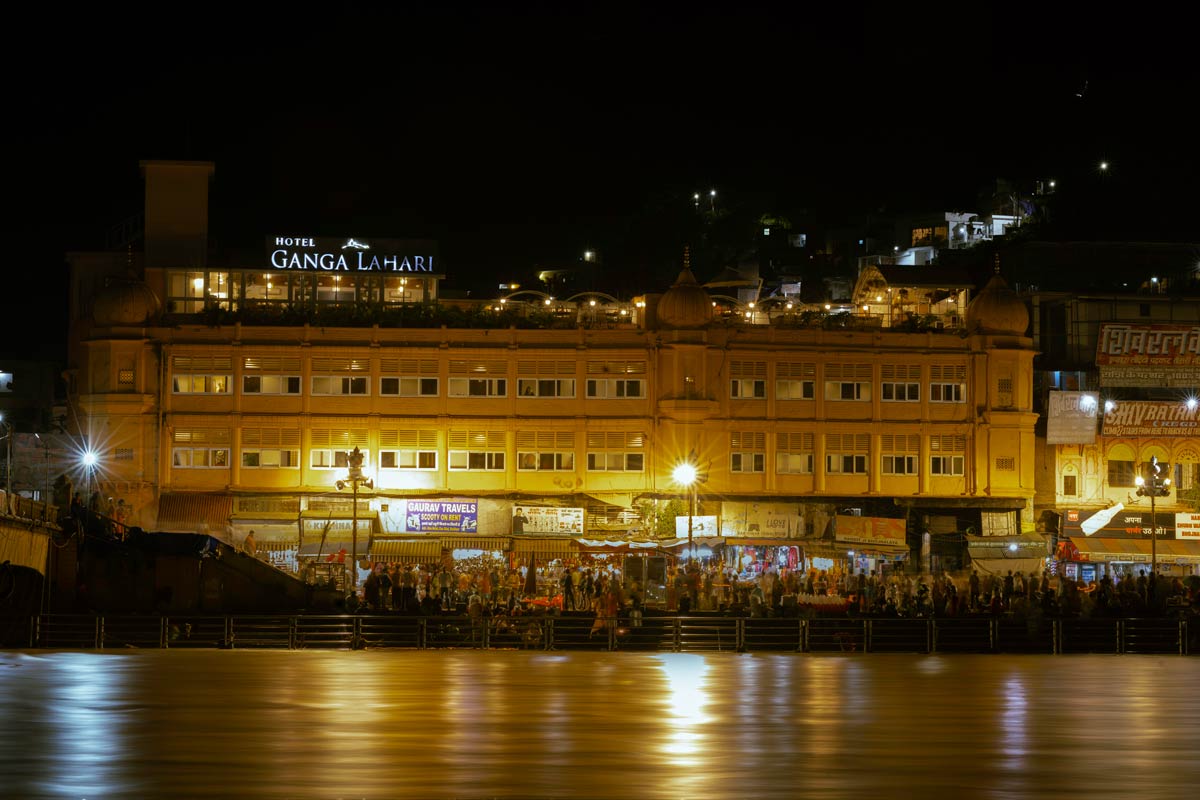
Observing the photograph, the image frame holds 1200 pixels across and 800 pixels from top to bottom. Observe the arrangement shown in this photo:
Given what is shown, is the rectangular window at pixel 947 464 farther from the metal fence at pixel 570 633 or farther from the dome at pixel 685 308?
the metal fence at pixel 570 633

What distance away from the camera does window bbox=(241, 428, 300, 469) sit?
6631 centimetres

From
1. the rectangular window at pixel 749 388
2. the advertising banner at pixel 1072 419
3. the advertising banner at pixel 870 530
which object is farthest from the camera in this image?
the advertising banner at pixel 1072 419

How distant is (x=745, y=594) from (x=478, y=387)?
1867 centimetres

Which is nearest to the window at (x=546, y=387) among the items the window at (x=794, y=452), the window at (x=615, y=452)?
the window at (x=615, y=452)

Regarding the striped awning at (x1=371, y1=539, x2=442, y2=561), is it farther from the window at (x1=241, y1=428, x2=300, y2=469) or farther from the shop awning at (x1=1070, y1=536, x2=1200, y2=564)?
the shop awning at (x1=1070, y1=536, x2=1200, y2=564)

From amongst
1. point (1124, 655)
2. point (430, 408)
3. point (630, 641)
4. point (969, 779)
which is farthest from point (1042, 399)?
point (969, 779)

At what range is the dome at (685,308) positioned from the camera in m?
67.6

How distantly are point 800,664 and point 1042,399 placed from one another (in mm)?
38848

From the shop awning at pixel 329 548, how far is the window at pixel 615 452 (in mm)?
9992

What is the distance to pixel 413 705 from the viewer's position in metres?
27.0

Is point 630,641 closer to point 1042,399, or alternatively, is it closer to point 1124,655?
point 1124,655

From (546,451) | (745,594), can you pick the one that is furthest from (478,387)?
(745,594)

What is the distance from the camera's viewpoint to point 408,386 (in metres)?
67.2

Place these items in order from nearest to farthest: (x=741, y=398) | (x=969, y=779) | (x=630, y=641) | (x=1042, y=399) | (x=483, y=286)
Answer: (x=969, y=779)
(x=630, y=641)
(x=741, y=398)
(x=1042, y=399)
(x=483, y=286)
